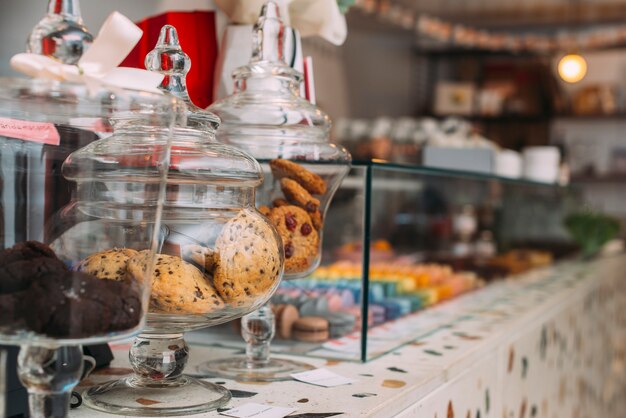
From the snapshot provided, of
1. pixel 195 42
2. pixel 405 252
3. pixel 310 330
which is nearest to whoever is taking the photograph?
pixel 310 330

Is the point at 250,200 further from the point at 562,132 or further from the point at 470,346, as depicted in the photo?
the point at 562,132

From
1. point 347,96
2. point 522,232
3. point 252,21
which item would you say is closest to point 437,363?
point 252,21

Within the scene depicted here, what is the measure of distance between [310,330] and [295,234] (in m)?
0.30

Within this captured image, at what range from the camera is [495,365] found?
1.52 m

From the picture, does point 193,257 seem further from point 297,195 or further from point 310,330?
point 310,330

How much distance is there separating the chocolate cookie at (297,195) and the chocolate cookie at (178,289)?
300 millimetres

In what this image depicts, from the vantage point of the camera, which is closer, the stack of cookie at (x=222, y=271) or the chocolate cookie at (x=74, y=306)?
the chocolate cookie at (x=74, y=306)

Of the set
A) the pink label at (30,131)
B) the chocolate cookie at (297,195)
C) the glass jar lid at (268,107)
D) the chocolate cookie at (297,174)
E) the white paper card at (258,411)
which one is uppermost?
the glass jar lid at (268,107)

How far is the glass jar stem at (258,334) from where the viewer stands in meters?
1.22

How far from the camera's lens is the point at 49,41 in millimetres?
714

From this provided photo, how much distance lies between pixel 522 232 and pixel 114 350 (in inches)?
84.6

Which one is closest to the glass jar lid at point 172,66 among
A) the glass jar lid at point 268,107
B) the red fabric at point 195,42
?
the glass jar lid at point 268,107

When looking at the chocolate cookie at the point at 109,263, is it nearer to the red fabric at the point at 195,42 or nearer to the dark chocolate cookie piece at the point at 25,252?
the dark chocolate cookie piece at the point at 25,252

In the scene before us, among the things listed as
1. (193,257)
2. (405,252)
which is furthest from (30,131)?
(405,252)
